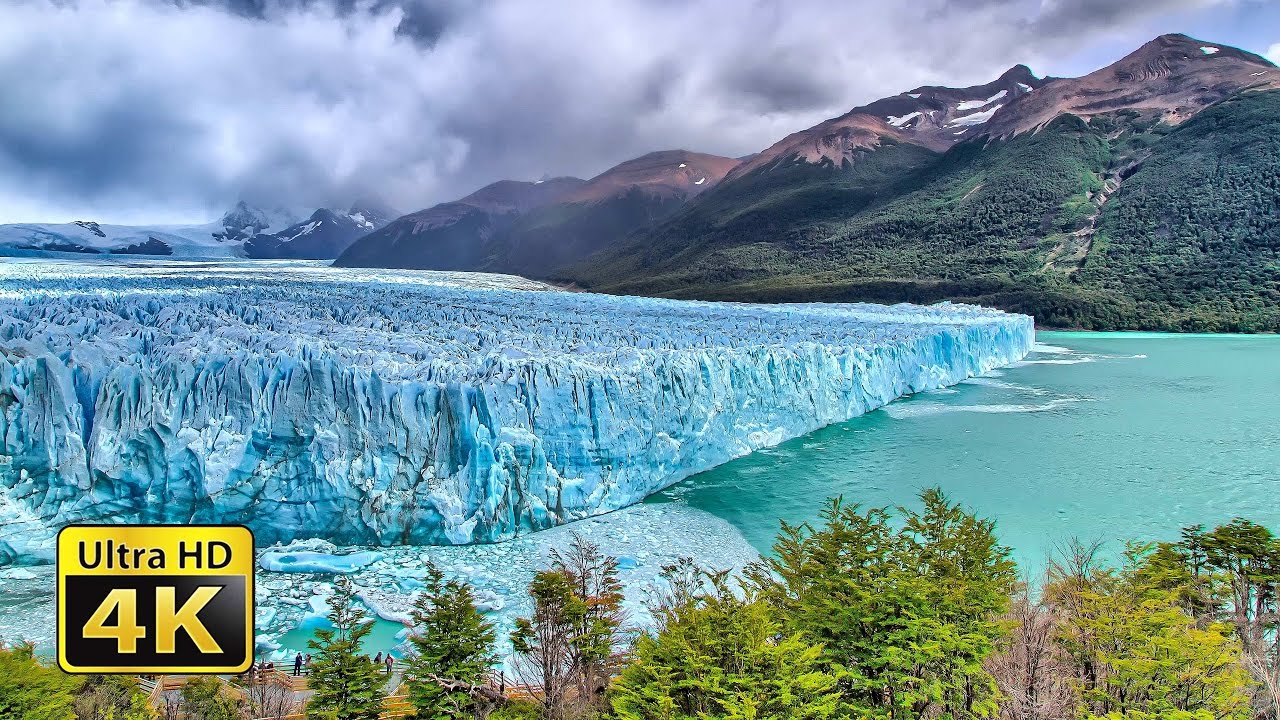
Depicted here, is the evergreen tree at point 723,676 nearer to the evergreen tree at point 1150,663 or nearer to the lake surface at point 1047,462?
the evergreen tree at point 1150,663

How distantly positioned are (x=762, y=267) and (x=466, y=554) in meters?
57.8

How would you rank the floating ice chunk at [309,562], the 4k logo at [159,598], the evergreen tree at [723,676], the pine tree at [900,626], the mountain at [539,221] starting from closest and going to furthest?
the 4k logo at [159,598]
the evergreen tree at [723,676]
the pine tree at [900,626]
the floating ice chunk at [309,562]
the mountain at [539,221]

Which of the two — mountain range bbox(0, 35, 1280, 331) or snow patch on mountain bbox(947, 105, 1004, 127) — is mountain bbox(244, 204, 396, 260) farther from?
snow patch on mountain bbox(947, 105, 1004, 127)

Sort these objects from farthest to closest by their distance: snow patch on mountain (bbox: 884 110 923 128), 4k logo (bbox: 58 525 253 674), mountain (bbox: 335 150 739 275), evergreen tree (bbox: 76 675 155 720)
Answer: snow patch on mountain (bbox: 884 110 923 128)
mountain (bbox: 335 150 739 275)
evergreen tree (bbox: 76 675 155 720)
4k logo (bbox: 58 525 253 674)

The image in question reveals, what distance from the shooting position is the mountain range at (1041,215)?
4769 centimetres

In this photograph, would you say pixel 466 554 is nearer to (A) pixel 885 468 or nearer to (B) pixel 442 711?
(B) pixel 442 711

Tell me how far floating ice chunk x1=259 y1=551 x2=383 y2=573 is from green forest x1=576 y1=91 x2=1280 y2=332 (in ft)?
146

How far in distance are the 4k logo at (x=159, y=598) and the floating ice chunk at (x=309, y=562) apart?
849 cm

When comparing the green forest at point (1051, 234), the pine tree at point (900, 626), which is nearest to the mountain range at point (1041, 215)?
the green forest at point (1051, 234)

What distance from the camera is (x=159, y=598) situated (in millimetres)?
1867

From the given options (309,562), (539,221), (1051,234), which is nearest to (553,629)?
(309,562)

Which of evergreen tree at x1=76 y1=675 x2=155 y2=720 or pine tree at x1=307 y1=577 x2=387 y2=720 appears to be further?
evergreen tree at x1=76 y1=675 x2=155 y2=720

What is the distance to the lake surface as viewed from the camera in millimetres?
12398

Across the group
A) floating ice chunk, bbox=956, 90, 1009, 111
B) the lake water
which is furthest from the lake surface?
floating ice chunk, bbox=956, 90, 1009, 111
